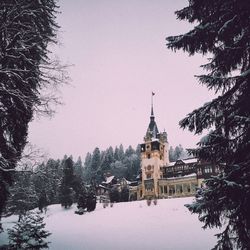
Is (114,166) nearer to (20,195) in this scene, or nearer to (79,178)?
(79,178)

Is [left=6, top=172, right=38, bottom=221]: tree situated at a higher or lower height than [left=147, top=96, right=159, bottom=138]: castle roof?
lower

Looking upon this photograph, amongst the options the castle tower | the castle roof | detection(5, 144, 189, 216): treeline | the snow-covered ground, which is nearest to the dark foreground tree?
the snow-covered ground

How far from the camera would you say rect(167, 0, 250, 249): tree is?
636 cm

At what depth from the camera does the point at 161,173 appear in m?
71.6

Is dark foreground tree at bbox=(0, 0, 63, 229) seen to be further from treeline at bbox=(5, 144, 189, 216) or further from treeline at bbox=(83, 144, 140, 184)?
treeline at bbox=(83, 144, 140, 184)

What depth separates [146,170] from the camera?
71250 mm

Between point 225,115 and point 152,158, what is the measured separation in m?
65.4

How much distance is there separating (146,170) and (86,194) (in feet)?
85.3

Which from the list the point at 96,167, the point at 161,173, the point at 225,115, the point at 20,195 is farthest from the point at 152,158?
the point at 225,115

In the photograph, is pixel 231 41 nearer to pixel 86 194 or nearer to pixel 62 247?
pixel 62 247

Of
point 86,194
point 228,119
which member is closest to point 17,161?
point 228,119

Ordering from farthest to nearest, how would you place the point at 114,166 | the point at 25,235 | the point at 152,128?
the point at 114,166, the point at 152,128, the point at 25,235

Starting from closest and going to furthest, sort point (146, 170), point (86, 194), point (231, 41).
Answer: point (231, 41)
point (86, 194)
point (146, 170)

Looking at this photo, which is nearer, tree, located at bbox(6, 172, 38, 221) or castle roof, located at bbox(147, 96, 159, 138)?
tree, located at bbox(6, 172, 38, 221)
